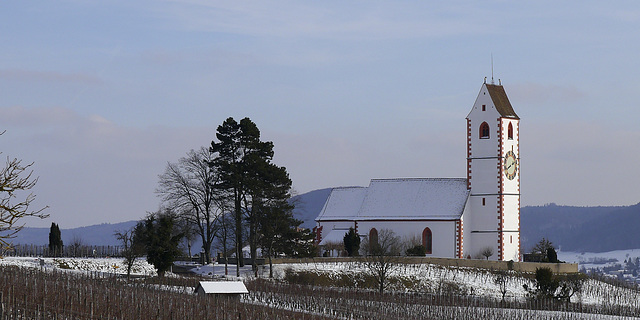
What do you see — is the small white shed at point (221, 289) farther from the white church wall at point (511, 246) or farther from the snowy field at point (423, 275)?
the white church wall at point (511, 246)

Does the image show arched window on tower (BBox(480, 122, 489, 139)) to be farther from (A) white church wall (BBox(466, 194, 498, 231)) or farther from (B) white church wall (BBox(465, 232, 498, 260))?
(B) white church wall (BBox(465, 232, 498, 260))

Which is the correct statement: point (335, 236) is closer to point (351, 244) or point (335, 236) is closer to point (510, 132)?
point (351, 244)

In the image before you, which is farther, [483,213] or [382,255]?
[483,213]

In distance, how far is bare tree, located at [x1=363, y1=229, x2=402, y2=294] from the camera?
211 feet

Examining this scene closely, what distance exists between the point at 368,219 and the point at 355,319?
130 ft

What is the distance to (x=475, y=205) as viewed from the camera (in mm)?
80000

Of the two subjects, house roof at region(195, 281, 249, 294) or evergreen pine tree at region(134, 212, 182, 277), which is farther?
evergreen pine tree at region(134, 212, 182, 277)

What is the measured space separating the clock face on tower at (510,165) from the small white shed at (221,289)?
129 feet

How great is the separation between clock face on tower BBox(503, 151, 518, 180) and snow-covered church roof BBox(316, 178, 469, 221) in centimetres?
361

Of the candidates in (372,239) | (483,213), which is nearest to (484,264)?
(483,213)

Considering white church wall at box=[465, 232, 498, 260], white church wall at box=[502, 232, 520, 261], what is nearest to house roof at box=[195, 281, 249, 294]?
white church wall at box=[465, 232, 498, 260]

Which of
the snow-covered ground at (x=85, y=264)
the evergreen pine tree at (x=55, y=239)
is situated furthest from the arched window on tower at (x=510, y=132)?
the evergreen pine tree at (x=55, y=239)

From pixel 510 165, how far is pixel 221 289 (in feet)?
136

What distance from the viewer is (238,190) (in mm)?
67500
